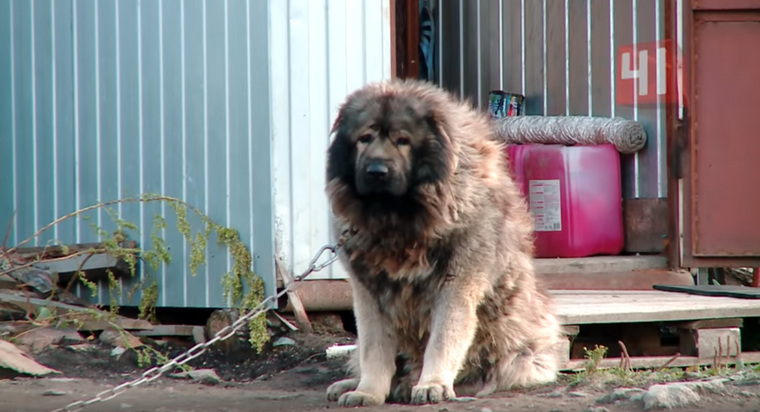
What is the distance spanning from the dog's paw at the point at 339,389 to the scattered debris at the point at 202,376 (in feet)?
3.49

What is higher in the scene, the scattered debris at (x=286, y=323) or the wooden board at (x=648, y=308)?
the wooden board at (x=648, y=308)

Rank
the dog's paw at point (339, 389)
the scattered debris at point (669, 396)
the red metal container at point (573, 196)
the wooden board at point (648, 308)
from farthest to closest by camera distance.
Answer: the red metal container at point (573, 196) → the wooden board at point (648, 308) → the dog's paw at point (339, 389) → the scattered debris at point (669, 396)

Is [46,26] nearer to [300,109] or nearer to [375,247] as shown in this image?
[300,109]

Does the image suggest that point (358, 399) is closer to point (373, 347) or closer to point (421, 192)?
point (373, 347)

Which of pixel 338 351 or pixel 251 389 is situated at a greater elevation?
pixel 338 351

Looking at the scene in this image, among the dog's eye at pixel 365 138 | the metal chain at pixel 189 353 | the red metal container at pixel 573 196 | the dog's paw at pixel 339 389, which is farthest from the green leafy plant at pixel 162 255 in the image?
the red metal container at pixel 573 196

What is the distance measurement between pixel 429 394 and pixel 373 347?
1.16 feet

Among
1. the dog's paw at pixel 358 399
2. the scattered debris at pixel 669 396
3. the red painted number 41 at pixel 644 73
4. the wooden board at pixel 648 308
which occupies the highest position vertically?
the red painted number 41 at pixel 644 73

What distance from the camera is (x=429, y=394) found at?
4348mm

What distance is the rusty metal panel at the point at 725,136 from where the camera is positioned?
262 inches

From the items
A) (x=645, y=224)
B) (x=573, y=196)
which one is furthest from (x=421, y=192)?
(x=645, y=224)

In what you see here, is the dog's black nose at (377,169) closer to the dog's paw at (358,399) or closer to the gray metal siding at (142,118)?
the dog's paw at (358,399)

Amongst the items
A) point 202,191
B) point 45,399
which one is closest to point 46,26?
point 202,191

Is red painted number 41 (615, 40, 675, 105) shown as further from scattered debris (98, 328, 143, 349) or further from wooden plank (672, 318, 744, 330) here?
scattered debris (98, 328, 143, 349)
